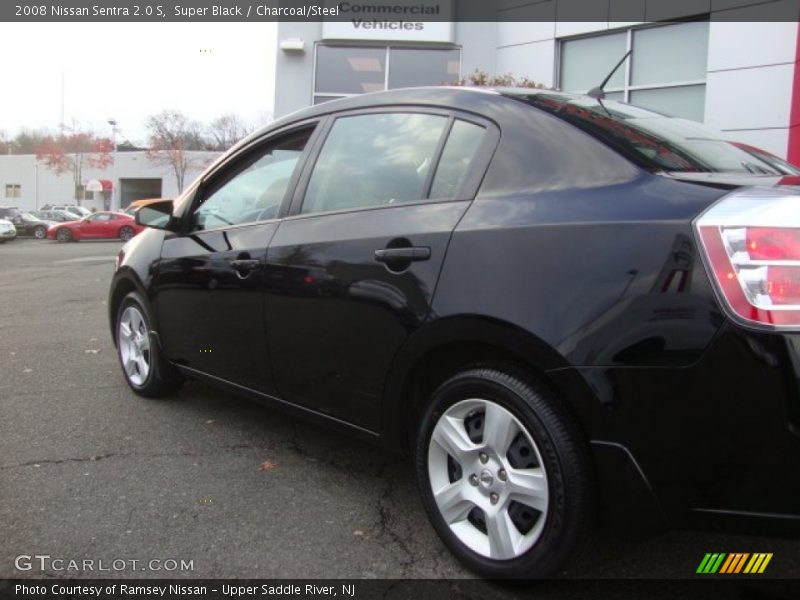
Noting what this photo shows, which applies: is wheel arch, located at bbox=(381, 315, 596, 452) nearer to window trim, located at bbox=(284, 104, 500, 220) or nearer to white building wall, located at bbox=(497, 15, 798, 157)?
window trim, located at bbox=(284, 104, 500, 220)

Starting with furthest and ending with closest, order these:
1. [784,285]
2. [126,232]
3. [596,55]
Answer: [126,232] < [596,55] < [784,285]

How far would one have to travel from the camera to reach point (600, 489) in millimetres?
2045

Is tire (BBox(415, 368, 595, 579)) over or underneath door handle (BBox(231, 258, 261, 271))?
underneath

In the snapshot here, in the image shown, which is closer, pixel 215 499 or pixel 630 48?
pixel 215 499

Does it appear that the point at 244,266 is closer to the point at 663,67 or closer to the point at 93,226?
the point at 663,67

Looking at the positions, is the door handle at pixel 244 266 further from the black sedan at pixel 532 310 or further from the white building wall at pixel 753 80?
the white building wall at pixel 753 80

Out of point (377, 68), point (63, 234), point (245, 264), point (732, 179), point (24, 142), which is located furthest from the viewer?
point (24, 142)

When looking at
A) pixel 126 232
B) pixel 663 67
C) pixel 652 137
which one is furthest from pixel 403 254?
pixel 126 232

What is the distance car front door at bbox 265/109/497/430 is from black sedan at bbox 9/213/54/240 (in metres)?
33.3

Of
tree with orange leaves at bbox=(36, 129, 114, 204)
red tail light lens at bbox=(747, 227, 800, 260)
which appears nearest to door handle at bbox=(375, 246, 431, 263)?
red tail light lens at bbox=(747, 227, 800, 260)

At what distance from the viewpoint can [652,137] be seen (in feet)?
8.04

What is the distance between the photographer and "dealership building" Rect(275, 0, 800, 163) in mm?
9484

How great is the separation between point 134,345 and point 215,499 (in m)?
1.81

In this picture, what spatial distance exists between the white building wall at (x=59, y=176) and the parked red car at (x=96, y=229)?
28600mm
